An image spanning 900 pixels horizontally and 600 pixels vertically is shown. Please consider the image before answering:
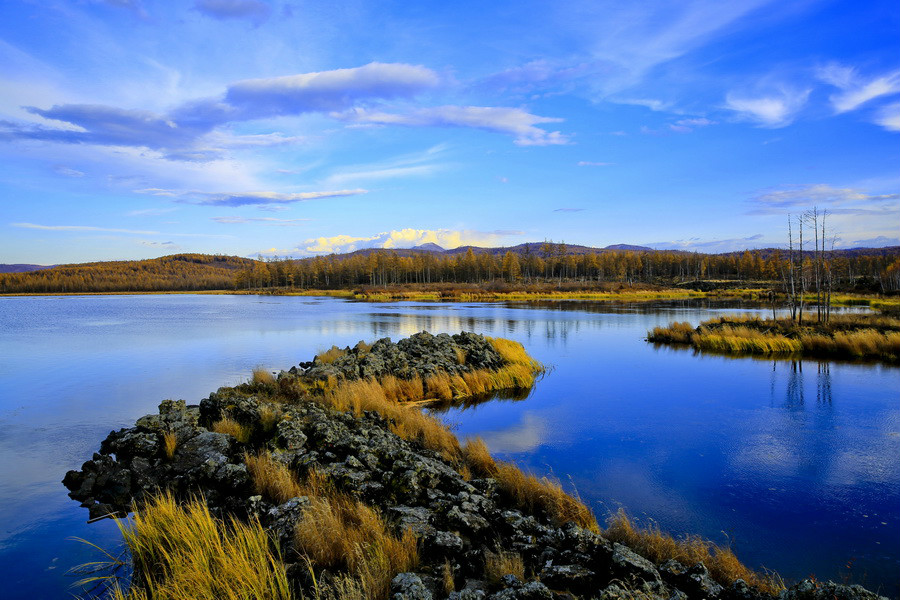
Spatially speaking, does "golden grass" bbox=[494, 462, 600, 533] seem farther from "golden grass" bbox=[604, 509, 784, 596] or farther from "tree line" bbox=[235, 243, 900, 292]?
"tree line" bbox=[235, 243, 900, 292]

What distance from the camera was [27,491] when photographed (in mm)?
8820

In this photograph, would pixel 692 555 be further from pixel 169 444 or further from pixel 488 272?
pixel 488 272

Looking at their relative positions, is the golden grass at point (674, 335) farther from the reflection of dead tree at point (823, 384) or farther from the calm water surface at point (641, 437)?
the reflection of dead tree at point (823, 384)

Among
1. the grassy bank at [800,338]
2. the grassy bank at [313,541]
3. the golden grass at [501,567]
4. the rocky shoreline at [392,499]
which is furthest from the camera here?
the grassy bank at [800,338]

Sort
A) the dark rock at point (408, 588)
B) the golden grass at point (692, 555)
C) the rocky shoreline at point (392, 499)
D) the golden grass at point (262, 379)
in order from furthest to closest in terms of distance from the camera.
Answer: the golden grass at point (262, 379) → the golden grass at point (692, 555) → the rocky shoreline at point (392, 499) → the dark rock at point (408, 588)

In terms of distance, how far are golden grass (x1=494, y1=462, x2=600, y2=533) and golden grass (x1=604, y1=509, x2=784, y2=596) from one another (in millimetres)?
395

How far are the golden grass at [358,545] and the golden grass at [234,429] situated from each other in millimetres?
3997

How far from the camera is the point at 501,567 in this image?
5.38 meters

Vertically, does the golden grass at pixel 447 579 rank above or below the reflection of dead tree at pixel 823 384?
above

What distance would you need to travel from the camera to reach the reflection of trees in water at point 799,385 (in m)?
15.9

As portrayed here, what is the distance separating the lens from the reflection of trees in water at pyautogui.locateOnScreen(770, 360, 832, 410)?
15.9 metres

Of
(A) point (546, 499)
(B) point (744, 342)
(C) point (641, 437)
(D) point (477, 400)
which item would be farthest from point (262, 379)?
(B) point (744, 342)

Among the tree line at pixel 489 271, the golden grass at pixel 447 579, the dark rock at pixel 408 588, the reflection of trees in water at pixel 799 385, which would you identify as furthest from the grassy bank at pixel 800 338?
the tree line at pixel 489 271

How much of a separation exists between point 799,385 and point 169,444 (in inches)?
820
